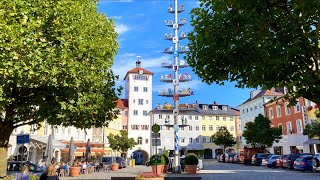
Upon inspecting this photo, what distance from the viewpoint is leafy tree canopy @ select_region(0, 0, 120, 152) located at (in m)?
11.1

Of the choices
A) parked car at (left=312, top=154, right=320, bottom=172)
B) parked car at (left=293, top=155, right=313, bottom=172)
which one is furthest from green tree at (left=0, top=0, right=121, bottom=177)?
parked car at (left=293, top=155, right=313, bottom=172)

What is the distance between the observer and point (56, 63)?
38.8 feet

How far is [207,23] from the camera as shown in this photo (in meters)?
11.7

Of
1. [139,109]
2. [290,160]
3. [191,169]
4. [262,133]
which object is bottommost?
[191,169]

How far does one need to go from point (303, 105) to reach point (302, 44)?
41.2 metres

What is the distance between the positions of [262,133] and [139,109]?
38.2m

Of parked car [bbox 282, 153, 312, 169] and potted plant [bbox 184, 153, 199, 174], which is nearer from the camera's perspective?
potted plant [bbox 184, 153, 199, 174]

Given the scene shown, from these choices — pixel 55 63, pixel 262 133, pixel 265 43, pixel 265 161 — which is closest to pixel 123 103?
pixel 262 133

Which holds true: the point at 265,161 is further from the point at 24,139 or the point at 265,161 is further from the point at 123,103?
the point at 123,103

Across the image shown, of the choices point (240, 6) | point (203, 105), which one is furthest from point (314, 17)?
point (203, 105)

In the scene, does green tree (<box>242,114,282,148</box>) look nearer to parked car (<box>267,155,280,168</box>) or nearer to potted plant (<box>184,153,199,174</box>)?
parked car (<box>267,155,280,168</box>)

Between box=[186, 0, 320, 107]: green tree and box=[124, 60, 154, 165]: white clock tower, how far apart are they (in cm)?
6556

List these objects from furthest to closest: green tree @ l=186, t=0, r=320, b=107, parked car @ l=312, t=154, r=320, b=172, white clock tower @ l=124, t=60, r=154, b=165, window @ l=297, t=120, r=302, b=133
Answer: white clock tower @ l=124, t=60, r=154, b=165 < window @ l=297, t=120, r=302, b=133 < parked car @ l=312, t=154, r=320, b=172 < green tree @ l=186, t=0, r=320, b=107

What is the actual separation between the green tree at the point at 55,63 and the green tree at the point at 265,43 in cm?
491
